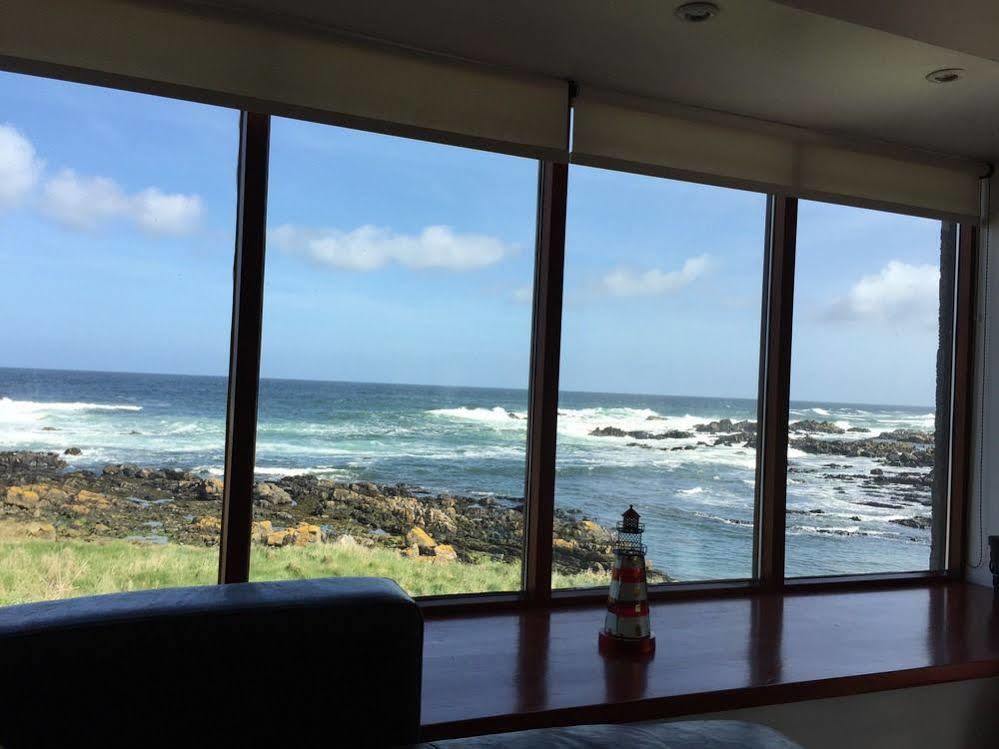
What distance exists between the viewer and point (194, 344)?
38.3 feet

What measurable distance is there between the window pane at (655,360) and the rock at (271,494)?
4.49 metres

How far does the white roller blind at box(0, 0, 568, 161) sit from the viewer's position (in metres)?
1.92

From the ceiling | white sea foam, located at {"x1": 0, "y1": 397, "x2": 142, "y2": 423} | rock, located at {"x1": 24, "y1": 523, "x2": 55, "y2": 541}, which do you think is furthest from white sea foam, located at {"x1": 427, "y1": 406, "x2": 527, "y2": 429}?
the ceiling

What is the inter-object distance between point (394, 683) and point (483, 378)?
33.9 ft

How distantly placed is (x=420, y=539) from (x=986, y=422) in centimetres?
747

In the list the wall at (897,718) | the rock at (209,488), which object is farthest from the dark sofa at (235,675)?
the rock at (209,488)

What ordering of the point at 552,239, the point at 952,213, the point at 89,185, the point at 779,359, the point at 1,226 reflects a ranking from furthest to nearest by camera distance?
the point at 89,185
the point at 1,226
the point at 952,213
the point at 779,359
the point at 552,239

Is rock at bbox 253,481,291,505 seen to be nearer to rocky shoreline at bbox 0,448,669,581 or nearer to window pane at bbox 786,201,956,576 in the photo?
rocky shoreline at bbox 0,448,669,581

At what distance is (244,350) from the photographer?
2.24 meters

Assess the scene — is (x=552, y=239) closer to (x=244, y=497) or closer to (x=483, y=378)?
(x=244, y=497)

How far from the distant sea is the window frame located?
23.3 feet

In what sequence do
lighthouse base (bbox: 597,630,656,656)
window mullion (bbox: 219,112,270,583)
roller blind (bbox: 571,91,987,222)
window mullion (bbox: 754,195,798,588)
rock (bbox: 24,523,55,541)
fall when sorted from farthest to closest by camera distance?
rock (bbox: 24,523,55,541) < window mullion (bbox: 754,195,798,588) < roller blind (bbox: 571,91,987,222) < window mullion (bbox: 219,112,270,583) < lighthouse base (bbox: 597,630,656,656)

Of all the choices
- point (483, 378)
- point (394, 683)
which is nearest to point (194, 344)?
point (483, 378)

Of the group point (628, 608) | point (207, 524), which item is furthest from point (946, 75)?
point (207, 524)
